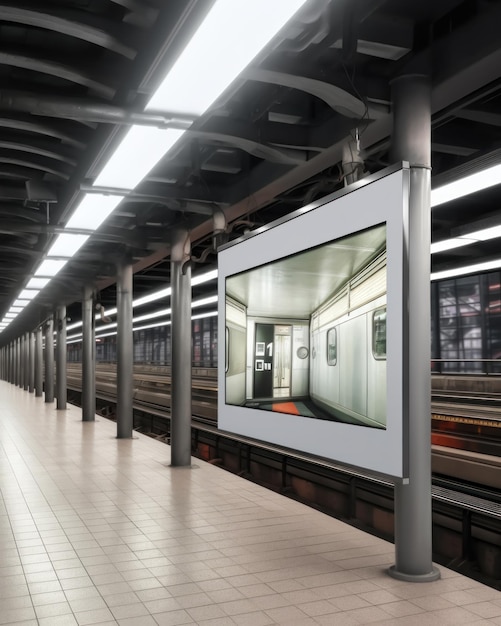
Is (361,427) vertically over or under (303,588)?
over

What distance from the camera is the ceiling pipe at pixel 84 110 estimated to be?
4602 mm

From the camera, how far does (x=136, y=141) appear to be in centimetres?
520

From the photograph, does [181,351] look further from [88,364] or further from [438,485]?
[88,364]

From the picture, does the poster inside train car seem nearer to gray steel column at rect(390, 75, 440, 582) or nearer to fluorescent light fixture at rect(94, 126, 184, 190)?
gray steel column at rect(390, 75, 440, 582)

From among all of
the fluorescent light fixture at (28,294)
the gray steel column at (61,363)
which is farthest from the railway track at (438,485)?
the gray steel column at (61,363)

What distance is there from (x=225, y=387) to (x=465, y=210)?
4.64 metres

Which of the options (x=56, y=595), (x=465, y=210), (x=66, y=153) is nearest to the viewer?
(x=56, y=595)

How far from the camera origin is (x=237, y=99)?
5578 millimetres

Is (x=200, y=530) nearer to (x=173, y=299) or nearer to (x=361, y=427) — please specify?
(x=361, y=427)

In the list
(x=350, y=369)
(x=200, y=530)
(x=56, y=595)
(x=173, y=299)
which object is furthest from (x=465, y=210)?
(x=56, y=595)

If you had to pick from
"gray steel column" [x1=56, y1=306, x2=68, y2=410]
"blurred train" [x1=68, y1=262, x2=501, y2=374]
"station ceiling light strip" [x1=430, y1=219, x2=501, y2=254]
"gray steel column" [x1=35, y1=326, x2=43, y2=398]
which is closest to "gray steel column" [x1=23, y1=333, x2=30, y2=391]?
"gray steel column" [x1=35, y1=326, x2=43, y2=398]

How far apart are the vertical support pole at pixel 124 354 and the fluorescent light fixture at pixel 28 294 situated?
150 inches

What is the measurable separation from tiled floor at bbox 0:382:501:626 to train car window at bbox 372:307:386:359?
1.48 meters

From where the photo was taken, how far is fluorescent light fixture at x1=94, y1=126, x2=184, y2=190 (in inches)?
199
